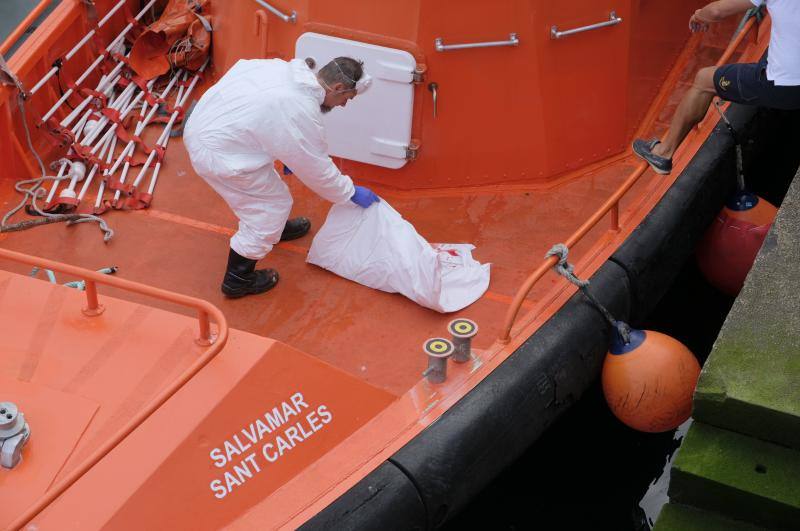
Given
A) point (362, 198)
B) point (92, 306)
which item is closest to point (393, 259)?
point (362, 198)

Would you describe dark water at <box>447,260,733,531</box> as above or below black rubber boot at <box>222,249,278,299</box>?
below

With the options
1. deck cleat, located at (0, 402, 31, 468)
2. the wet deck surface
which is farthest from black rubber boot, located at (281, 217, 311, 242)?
deck cleat, located at (0, 402, 31, 468)

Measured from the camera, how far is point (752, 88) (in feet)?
13.6

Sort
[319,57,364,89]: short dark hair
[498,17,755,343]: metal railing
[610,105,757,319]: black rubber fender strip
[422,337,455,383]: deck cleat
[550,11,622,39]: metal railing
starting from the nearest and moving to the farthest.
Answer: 1. [422,337,455,383]: deck cleat
2. [498,17,755,343]: metal railing
3. [319,57,364,89]: short dark hair
4. [610,105,757,319]: black rubber fender strip
5. [550,11,622,39]: metal railing

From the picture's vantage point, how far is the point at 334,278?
4074 millimetres

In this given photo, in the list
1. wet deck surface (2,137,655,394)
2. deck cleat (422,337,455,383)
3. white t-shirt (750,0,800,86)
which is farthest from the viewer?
white t-shirt (750,0,800,86)

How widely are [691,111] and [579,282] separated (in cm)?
109

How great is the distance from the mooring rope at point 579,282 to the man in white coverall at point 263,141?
2.72 feet

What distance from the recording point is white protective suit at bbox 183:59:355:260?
3.65 meters

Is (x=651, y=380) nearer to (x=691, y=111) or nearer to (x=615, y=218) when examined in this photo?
(x=615, y=218)

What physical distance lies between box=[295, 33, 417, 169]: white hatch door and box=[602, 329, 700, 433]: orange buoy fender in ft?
4.19

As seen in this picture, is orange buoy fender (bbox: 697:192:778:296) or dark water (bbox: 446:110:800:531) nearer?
dark water (bbox: 446:110:800:531)

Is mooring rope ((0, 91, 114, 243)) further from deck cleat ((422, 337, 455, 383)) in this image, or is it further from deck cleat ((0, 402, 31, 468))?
deck cleat ((422, 337, 455, 383))

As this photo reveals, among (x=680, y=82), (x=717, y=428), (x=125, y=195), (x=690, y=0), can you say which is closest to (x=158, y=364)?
(x=125, y=195)
